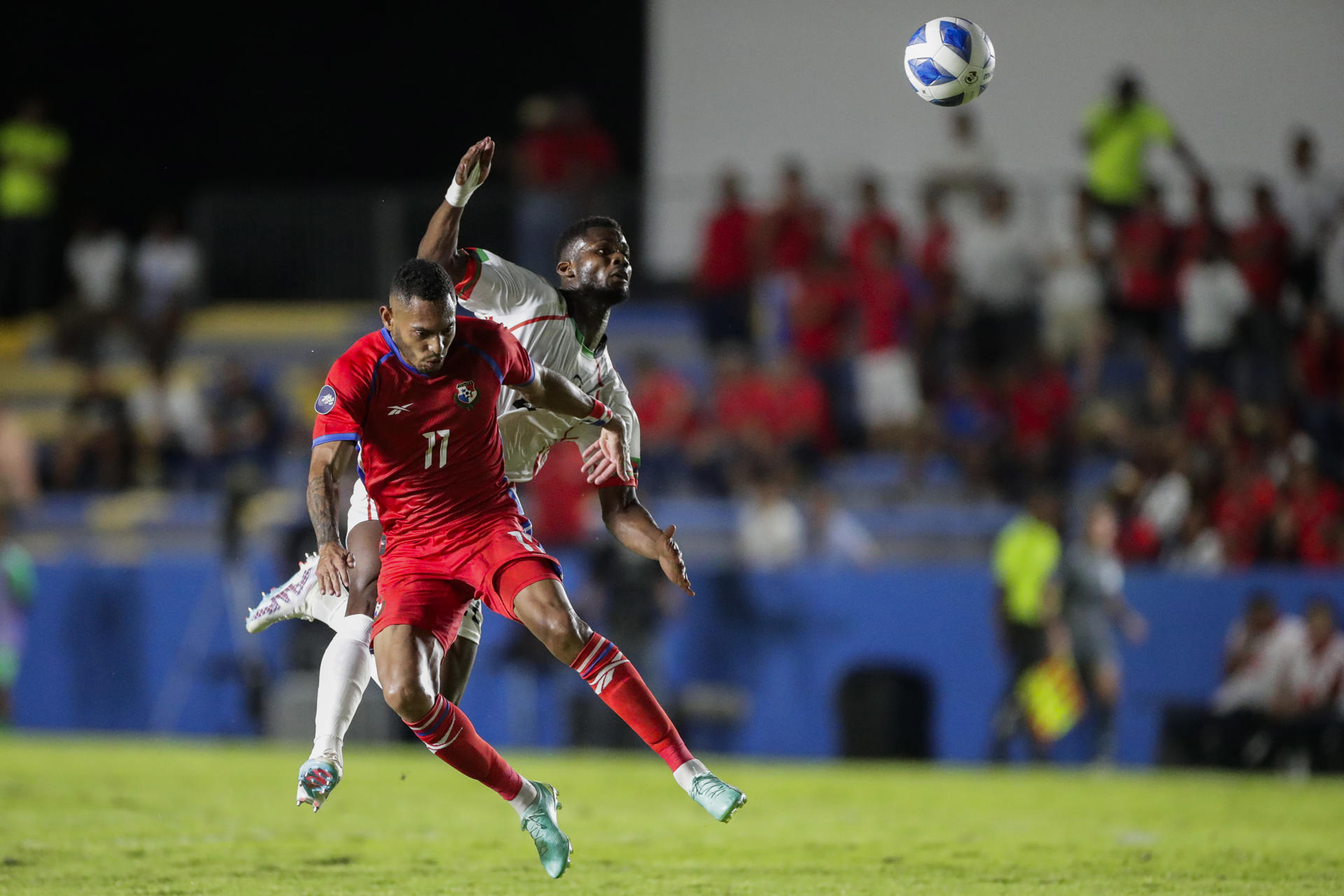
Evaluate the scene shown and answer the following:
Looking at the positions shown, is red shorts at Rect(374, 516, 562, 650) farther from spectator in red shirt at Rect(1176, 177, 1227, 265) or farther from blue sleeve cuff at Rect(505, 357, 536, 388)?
spectator in red shirt at Rect(1176, 177, 1227, 265)

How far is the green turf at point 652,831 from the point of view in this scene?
6895 millimetres

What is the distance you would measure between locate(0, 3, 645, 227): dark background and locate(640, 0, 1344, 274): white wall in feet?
7.46

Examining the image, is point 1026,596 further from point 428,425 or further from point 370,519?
point 428,425

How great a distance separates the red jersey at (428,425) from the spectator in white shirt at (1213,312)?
35.9 feet

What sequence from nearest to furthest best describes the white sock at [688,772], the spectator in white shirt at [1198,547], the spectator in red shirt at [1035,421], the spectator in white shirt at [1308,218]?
the white sock at [688,772]
the spectator in white shirt at [1198,547]
the spectator in red shirt at [1035,421]
the spectator in white shirt at [1308,218]

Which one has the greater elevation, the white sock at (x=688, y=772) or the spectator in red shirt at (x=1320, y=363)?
the spectator in red shirt at (x=1320, y=363)

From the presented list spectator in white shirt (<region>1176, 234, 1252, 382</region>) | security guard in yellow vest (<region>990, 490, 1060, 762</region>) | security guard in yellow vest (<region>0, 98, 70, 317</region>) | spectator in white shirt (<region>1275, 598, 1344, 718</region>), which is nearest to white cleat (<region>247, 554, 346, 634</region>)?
security guard in yellow vest (<region>990, 490, 1060, 762</region>)

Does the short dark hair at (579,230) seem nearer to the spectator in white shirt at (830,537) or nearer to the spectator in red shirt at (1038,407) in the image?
the spectator in white shirt at (830,537)

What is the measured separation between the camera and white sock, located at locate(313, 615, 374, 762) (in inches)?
255

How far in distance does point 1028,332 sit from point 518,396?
10.7 meters

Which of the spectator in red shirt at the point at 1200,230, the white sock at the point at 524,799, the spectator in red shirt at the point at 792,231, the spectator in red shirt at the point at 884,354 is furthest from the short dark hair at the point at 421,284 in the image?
the spectator in red shirt at the point at 1200,230

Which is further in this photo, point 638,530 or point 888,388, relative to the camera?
point 888,388

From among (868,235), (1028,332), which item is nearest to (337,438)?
(868,235)

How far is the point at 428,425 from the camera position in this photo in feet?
21.7
